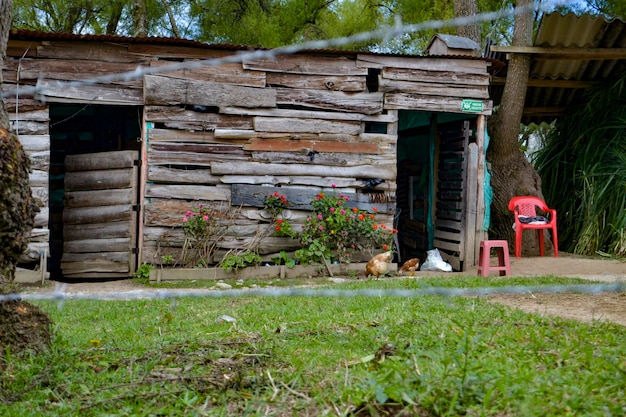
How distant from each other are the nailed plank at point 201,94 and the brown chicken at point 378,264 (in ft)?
9.28

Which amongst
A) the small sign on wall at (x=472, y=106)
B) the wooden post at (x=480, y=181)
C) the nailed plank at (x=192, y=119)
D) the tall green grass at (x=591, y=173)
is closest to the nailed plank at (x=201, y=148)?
the nailed plank at (x=192, y=119)

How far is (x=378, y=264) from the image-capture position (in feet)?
33.3

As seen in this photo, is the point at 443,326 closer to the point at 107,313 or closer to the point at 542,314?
the point at 542,314

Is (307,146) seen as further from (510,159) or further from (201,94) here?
(510,159)

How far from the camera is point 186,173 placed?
10.4 metres

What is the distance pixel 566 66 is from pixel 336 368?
10.6 metres

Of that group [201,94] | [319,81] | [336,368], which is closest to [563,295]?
[336,368]

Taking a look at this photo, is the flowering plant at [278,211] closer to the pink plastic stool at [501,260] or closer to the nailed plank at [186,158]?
the nailed plank at [186,158]

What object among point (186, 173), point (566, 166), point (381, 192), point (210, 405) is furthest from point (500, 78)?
point (210, 405)

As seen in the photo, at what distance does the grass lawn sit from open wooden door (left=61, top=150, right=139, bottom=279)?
16.3ft

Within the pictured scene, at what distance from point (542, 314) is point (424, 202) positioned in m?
8.44

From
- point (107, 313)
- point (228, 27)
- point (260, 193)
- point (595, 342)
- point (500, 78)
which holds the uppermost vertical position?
point (228, 27)

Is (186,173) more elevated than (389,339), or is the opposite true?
(186,173)

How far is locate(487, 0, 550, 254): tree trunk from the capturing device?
12633 mm
